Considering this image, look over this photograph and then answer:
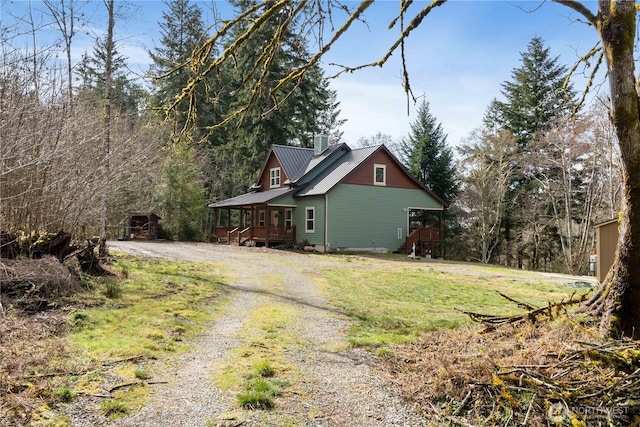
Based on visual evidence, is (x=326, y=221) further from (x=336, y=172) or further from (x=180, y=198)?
(x=180, y=198)

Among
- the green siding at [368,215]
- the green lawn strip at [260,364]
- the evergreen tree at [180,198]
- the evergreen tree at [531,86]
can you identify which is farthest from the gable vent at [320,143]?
the green lawn strip at [260,364]

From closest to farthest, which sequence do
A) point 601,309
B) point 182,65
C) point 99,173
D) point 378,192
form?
point 601,309
point 182,65
point 99,173
point 378,192

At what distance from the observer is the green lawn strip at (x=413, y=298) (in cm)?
674

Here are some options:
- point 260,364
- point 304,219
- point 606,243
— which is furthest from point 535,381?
point 304,219

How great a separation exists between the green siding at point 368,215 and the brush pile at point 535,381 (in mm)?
20053

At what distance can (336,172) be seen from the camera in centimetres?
2611

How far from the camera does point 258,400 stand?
376 cm

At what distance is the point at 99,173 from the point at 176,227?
2010 cm

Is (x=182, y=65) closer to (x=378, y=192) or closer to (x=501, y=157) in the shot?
(x=378, y=192)

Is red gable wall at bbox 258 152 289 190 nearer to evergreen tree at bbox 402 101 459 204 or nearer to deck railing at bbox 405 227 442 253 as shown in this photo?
deck railing at bbox 405 227 442 253

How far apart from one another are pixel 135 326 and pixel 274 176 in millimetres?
23666

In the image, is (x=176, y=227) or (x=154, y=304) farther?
(x=176, y=227)

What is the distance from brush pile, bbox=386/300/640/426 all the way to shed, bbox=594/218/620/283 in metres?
8.14

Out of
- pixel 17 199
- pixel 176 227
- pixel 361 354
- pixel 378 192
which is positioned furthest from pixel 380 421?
pixel 176 227
